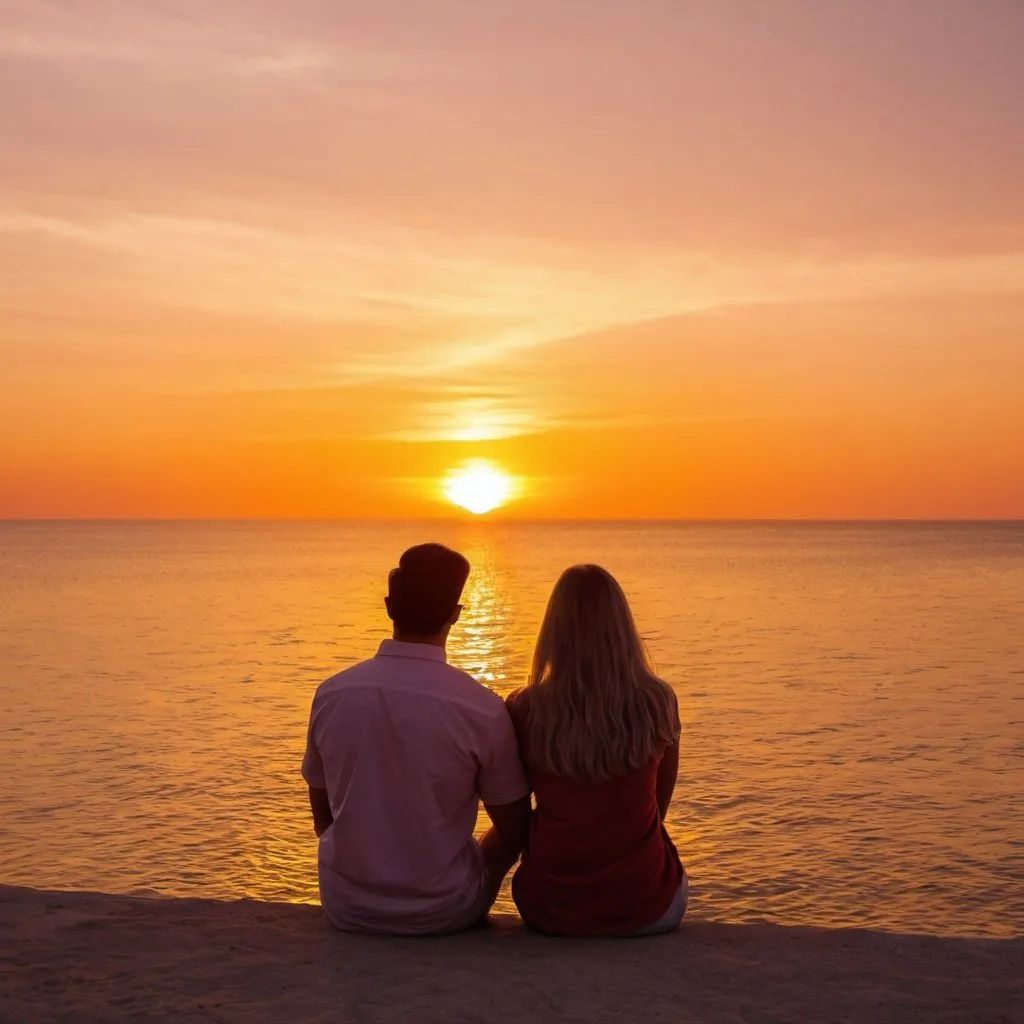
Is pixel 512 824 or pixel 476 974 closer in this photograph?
pixel 476 974

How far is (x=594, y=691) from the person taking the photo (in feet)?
16.5

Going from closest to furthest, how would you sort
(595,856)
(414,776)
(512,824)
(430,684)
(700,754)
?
(430,684), (414,776), (595,856), (512,824), (700,754)

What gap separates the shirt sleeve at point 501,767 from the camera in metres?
5.04

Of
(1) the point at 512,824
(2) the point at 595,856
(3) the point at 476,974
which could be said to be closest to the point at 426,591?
(1) the point at 512,824

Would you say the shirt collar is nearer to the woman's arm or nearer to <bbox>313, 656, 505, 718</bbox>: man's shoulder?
<bbox>313, 656, 505, 718</bbox>: man's shoulder

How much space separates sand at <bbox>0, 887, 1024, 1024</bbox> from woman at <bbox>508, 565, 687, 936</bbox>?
0.57 ft

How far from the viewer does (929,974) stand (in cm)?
498

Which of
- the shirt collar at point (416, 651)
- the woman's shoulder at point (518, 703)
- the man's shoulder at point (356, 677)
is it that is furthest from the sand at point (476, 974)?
the shirt collar at point (416, 651)

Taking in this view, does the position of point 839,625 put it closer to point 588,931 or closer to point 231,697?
point 231,697

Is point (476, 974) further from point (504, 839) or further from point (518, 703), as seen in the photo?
point (518, 703)

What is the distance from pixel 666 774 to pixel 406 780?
1.25 meters

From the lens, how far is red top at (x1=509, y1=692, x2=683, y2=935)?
17.0 feet

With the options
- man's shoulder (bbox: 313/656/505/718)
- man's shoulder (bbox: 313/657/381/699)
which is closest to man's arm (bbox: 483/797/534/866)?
man's shoulder (bbox: 313/656/505/718)

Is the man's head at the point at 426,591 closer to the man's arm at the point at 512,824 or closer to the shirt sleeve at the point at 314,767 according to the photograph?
the shirt sleeve at the point at 314,767
